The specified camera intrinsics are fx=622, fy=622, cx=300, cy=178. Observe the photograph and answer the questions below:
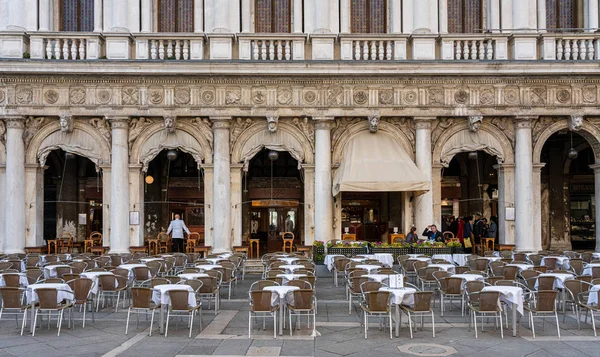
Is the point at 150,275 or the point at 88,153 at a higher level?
the point at 88,153

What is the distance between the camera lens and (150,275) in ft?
49.9

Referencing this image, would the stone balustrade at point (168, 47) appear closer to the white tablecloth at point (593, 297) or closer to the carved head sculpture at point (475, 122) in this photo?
the carved head sculpture at point (475, 122)

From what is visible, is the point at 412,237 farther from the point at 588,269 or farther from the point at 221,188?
the point at 221,188

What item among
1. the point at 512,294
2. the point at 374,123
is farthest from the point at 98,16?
the point at 512,294

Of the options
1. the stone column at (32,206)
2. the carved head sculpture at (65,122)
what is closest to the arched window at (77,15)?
the carved head sculpture at (65,122)

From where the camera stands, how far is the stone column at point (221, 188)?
2283 cm

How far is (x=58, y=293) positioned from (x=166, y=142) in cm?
1185

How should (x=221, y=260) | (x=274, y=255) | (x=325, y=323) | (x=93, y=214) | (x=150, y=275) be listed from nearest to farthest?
(x=325, y=323) < (x=150, y=275) < (x=221, y=260) < (x=274, y=255) < (x=93, y=214)

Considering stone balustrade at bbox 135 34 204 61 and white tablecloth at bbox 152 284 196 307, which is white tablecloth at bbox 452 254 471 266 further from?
stone balustrade at bbox 135 34 204 61

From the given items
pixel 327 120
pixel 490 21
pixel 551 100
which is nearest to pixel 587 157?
pixel 551 100

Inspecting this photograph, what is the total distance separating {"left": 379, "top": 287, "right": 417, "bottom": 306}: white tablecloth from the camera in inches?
448

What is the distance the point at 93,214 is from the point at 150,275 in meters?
14.3

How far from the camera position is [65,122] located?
73.5 feet

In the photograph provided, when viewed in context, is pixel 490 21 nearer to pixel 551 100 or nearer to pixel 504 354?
pixel 551 100
